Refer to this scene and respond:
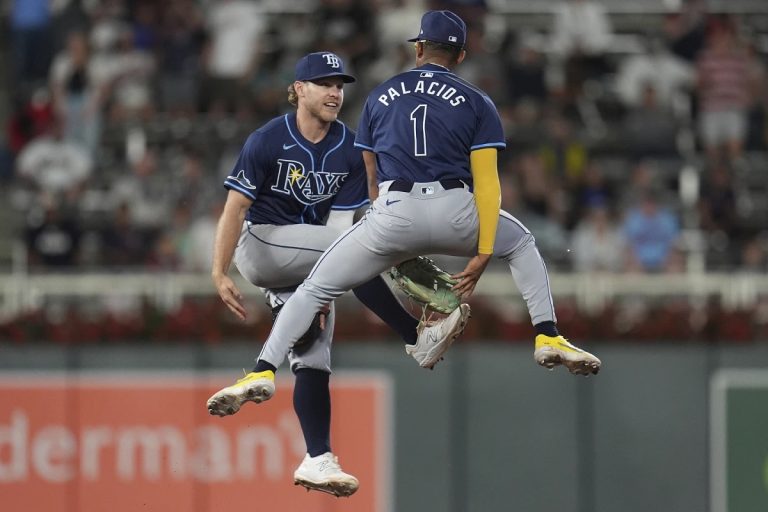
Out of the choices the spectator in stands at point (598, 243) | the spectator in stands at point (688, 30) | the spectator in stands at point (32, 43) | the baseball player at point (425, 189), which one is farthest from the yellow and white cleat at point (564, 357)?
the spectator in stands at point (32, 43)

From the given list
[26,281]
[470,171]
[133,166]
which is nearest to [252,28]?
[133,166]

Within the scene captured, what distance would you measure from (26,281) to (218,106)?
3706mm

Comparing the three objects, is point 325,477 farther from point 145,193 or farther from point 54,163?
point 54,163

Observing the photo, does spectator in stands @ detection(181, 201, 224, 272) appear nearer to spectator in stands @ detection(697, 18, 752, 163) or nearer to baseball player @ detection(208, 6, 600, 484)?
spectator in stands @ detection(697, 18, 752, 163)

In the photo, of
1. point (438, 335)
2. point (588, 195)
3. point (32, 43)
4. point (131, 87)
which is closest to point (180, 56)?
point (131, 87)

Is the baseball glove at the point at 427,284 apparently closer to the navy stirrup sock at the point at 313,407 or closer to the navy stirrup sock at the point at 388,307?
the navy stirrup sock at the point at 388,307

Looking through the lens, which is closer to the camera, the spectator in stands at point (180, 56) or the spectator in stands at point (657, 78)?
the spectator in stands at point (180, 56)

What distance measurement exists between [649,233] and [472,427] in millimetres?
2758

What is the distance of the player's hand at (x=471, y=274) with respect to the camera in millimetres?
8695

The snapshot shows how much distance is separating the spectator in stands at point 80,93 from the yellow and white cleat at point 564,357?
934 cm

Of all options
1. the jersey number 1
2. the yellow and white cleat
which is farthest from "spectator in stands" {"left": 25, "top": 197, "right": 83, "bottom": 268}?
the yellow and white cleat

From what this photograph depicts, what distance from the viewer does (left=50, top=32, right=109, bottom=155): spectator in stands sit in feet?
56.6

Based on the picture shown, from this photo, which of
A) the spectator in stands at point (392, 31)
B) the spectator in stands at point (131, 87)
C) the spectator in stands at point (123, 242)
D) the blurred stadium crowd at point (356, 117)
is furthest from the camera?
the spectator in stands at point (131, 87)

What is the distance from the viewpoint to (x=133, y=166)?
1670 cm
